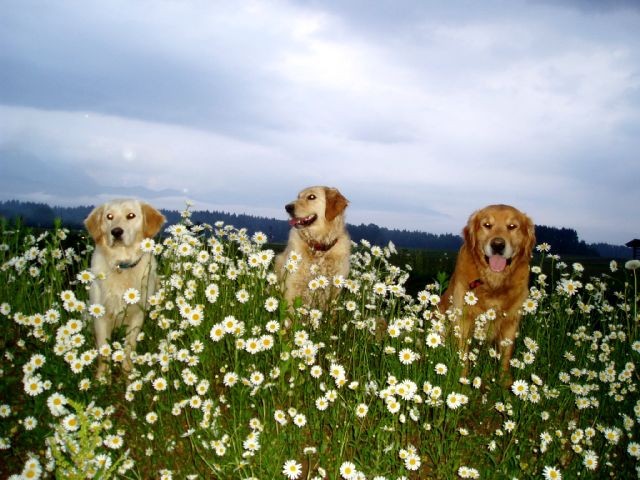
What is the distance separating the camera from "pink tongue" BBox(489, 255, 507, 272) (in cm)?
568

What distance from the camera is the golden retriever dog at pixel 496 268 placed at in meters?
5.59

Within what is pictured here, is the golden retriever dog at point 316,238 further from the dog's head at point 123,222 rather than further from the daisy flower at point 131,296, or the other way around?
the daisy flower at point 131,296

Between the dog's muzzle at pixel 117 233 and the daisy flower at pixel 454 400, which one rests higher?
the dog's muzzle at pixel 117 233

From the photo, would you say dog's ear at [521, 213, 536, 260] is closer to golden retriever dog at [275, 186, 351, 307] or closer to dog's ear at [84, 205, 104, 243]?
golden retriever dog at [275, 186, 351, 307]

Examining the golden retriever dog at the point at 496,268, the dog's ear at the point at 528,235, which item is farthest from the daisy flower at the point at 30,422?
the dog's ear at the point at 528,235

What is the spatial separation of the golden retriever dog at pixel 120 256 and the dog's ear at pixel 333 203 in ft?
7.68

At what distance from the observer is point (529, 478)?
3.64 metres

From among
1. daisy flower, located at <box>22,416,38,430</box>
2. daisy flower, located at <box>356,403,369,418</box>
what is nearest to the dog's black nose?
daisy flower, located at <box>356,403,369,418</box>

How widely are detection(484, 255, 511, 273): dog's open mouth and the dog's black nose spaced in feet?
0.28

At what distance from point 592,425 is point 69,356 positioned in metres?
4.18

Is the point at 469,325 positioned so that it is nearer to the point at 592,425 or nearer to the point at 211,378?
the point at 592,425

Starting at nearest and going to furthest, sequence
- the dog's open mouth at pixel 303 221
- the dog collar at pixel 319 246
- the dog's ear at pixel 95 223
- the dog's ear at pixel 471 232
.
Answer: the dog's ear at pixel 95 223 → the dog's ear at pixel 471 232 → the dog collar at pixel 319 246 → the dog's open mouth at pixel 303 221

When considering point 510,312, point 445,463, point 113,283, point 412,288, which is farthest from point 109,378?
point 412,288

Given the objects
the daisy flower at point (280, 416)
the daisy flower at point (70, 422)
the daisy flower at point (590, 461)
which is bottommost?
the daisy flower at point (70, 422)
